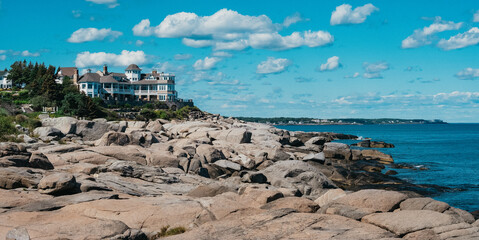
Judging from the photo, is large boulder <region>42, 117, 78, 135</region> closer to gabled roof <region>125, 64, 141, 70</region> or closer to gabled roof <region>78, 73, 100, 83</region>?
gabled roof <region>78, 73, 100, 83</region>

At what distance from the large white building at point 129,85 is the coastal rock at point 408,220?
4094 inches

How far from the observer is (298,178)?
35969mm

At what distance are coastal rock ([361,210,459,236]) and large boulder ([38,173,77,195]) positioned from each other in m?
15.0

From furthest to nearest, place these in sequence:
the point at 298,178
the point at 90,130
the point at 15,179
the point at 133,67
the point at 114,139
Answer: the point at 133,67, the point at 90,130, the point at 114,139, the point at 298,178, the point at 15,179

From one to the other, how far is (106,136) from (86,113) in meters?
45.4

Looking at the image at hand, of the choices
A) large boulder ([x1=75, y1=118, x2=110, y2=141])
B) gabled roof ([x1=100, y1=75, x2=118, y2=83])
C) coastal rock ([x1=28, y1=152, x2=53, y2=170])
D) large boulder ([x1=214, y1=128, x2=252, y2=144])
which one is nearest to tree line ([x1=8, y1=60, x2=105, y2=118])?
gabled roof ([x1=100, y1=75, x2=118, y2=83])

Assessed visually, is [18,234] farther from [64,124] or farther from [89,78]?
[89,78]

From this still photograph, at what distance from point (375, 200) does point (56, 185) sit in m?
16.1

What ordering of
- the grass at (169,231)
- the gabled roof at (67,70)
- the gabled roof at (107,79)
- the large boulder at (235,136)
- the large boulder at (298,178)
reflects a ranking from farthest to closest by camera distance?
the gabled roof at (67,70) → the gabled roof at (107,79) → the large boulder at (235,136) → the large boulder at (298,178) → the grass at (169,231)

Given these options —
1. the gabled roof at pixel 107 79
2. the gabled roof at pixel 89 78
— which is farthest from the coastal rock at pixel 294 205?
the gabled roof at pixel 107 79

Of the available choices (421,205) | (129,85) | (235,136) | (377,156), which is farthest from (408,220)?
(129,85)

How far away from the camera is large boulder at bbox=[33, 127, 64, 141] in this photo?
5028 cm

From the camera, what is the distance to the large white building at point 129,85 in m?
120

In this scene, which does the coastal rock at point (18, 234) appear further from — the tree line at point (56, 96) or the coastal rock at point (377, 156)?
the tree line at point (56, 96)
